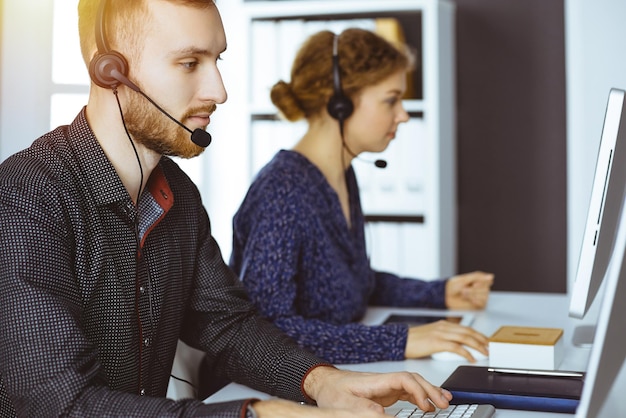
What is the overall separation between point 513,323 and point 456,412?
0.72 meters

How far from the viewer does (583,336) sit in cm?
161

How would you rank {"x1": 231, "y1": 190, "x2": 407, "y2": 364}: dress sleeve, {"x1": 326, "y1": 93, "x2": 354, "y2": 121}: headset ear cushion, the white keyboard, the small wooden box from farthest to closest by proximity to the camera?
A: 1. {"x1": 326, "y1": 93, "x2": 354, "y2": 121}: headset ear cushion
2. {"x1": 231, "y1": 190, "x2": 407, "y2": 364}: dress sleeve
3. the small wooden box
4. the white keyboard

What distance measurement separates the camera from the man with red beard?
3.11 ft

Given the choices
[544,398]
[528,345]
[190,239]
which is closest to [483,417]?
[544,398]

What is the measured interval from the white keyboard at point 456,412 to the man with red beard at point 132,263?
2 cm

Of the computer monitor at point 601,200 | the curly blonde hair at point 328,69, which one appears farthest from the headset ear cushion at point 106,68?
the curly blonde hair at point 328,69

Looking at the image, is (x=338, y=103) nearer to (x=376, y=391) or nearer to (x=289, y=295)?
(x=289, y=295)

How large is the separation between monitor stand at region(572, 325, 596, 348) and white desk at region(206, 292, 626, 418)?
0.5 inches

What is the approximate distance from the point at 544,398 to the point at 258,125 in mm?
1918

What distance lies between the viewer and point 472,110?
3.20 metres

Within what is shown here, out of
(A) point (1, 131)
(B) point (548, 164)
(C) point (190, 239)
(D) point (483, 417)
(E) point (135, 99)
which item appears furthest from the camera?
(B) point (548, 164)

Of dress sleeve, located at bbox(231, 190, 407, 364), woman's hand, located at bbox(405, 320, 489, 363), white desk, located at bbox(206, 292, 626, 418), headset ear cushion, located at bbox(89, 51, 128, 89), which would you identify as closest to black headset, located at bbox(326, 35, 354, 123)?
dress sleeve, located at bbox(231, 190, 407, 364)

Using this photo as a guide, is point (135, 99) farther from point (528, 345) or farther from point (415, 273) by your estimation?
point (415, 273)

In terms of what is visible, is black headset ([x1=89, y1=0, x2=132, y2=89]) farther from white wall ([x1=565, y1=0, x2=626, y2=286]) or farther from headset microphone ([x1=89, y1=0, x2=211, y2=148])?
white wall ([x1=565, y1=0, x2=626, y2=286])
